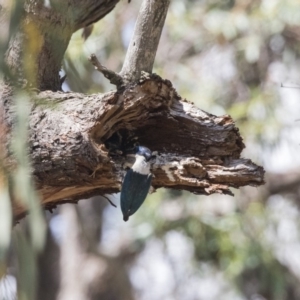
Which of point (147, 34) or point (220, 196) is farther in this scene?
point (220, 196)

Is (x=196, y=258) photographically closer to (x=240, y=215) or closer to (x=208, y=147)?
(x=240, y=215)

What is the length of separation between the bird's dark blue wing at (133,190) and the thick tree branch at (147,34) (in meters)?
0.27

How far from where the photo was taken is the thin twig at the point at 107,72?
5.31ft

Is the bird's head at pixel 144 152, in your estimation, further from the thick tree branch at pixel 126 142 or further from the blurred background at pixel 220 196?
the blurred background at pixel 220 196

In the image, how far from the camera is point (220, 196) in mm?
4809

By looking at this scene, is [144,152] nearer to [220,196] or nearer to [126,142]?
[126,142]

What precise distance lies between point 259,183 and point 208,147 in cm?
15

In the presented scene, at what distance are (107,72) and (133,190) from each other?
0.28 metres

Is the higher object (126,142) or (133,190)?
(126,142)

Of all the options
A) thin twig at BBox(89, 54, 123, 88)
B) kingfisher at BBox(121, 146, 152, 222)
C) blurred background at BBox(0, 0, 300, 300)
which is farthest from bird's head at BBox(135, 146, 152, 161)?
blurred background at BBox(0, 0, 300, 300)

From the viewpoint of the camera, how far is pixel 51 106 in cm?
163

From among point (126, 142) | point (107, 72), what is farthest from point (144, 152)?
point (107, 72)

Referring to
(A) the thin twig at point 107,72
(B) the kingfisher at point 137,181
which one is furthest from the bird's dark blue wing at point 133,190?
(A) the thin twig at point 107,72

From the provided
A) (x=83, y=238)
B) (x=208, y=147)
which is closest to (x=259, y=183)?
(x=208, y=147)
